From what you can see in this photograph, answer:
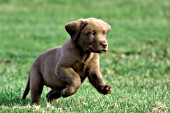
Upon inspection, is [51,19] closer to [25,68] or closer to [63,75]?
[25,68]

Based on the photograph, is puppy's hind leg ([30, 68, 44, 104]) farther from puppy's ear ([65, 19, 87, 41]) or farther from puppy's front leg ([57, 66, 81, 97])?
puppy's ear ([65, 19, 87, 41])

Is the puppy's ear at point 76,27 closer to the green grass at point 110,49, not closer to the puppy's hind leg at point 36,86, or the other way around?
the green grass at point 110,49

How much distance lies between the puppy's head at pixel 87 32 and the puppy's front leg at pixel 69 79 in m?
0.40

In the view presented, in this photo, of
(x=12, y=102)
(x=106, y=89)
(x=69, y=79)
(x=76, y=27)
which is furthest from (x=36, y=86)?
(x=106, y=89)

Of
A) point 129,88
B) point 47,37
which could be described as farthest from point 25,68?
point 47,37

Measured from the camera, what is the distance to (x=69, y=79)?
8062 millimetres

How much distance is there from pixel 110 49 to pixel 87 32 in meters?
12.7

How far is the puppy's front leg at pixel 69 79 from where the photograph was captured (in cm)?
796

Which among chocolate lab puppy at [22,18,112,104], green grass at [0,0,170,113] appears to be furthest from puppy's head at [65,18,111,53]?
green grass at [0,0,170,113]

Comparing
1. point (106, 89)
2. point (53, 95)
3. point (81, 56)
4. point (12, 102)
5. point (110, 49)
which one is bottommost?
point (110, 49)

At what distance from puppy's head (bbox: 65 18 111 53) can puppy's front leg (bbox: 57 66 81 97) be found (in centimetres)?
40

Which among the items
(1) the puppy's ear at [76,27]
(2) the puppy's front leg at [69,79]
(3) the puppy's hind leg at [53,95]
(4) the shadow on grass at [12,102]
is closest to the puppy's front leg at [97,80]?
(2) the puppy's front leg at [69,79]

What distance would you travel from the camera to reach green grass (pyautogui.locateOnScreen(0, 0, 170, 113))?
8.73m

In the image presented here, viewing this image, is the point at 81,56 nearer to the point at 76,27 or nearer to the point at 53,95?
the point at 76,27
